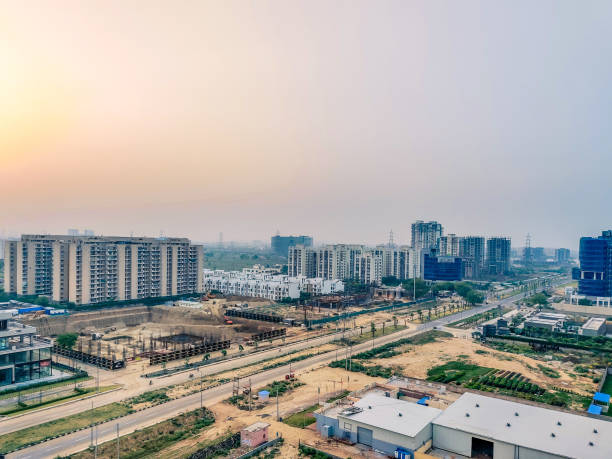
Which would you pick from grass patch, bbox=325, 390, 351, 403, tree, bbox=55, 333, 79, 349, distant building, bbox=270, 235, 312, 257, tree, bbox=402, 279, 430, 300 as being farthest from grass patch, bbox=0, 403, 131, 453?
distant building, bbox=270, 235, 312, 257

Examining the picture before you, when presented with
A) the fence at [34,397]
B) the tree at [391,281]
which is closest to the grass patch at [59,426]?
the fence at [34,397]

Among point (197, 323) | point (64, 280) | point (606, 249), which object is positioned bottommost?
point (197, 323)

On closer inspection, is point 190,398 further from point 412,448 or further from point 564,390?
point 564,390

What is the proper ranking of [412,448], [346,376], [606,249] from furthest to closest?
[606,249] → [346,376] → [412,448]

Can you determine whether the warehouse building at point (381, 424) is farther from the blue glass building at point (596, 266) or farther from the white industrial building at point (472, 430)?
the blue glass building at point (596, 266)

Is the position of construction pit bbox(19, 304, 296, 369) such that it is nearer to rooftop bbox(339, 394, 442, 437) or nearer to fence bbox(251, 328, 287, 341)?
fence bbox(251, 328, 287, 341)

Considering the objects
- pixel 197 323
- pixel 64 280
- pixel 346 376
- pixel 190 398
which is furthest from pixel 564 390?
pixel 64 280
